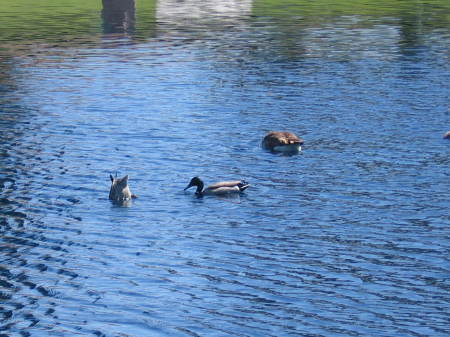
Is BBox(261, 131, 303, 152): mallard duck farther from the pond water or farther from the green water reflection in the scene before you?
the green water reflection

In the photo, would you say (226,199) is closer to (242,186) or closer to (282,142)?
(242,186)

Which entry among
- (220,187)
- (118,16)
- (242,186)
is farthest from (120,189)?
(118,16)

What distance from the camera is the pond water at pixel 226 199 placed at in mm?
21406

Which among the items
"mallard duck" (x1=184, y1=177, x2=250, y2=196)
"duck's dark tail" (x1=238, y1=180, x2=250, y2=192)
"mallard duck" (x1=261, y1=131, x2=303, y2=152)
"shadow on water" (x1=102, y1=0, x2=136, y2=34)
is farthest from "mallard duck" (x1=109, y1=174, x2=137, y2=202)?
"shadow on water" (x1=102, y1=0, x2=136, y2=34)

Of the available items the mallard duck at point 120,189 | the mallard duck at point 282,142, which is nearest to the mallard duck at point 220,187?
the mallard duck at point 120,189

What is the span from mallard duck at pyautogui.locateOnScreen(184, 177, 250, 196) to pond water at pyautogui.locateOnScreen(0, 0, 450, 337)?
0.84 feet

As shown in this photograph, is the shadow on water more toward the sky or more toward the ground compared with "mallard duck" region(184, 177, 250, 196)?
more toward the ground

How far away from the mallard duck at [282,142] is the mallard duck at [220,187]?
5.78m

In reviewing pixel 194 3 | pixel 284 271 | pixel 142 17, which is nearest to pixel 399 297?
pixel 284 271

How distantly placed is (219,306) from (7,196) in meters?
12.5

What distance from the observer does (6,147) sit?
3934 cm

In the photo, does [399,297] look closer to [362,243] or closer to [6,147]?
[362,243]

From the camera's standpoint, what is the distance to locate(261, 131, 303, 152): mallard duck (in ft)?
122

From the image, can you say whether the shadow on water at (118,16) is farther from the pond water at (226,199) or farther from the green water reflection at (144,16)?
the pond water at (226,199)
